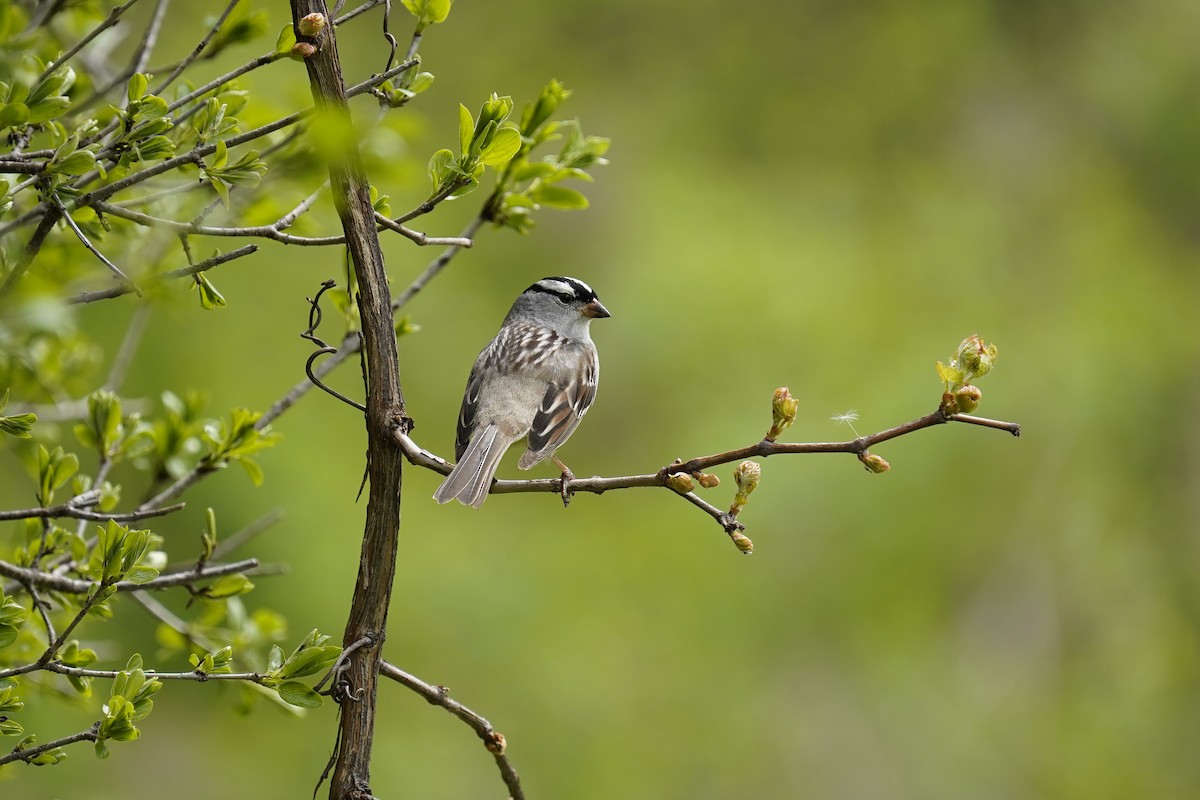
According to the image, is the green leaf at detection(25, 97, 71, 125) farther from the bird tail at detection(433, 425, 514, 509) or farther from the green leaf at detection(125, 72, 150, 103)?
the bird tail at detection(433, 425, 514, 509)

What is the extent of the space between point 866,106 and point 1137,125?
313cm

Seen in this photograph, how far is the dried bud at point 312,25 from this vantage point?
1.88 meters

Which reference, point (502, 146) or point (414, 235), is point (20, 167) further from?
point (502, 146)

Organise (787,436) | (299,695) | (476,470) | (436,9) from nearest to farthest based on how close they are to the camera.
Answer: (299,695) → (436,9) → (476,470) → (787,436)

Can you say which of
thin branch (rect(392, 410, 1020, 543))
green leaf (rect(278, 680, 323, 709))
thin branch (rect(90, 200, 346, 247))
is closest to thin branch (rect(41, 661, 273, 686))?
green leaf (rect(278, 680, 323, 709))

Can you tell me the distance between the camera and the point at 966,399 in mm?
1921

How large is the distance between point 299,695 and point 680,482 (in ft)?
2.80

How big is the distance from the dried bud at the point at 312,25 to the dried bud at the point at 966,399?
47.6 inches

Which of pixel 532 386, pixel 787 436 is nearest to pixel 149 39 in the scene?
pixel 532 386

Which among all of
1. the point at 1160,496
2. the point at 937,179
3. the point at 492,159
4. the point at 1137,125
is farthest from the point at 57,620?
the point at 1137,125

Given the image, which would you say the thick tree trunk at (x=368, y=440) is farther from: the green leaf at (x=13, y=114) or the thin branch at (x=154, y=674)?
the green leaf at (x=13, y=114)

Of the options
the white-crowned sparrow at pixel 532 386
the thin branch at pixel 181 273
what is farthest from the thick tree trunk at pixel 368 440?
the white-crowned sparrow at pixel 532 386

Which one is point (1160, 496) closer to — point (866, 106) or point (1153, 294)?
point (1153, 294)

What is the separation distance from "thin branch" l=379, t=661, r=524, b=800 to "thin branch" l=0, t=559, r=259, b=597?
0.54 metres
